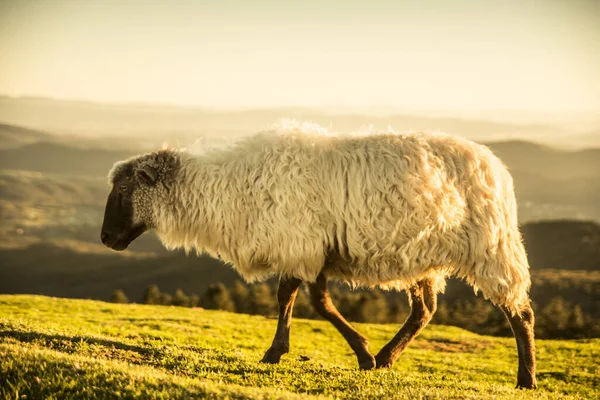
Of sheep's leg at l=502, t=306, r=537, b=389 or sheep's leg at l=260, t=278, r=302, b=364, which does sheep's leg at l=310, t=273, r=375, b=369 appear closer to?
sheep's leg at l=260, t=278, r=302, b=364

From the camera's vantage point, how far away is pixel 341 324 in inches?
425

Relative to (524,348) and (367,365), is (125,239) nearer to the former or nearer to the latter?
(367,365)

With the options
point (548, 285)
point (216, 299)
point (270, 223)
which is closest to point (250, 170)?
point (270, 223)

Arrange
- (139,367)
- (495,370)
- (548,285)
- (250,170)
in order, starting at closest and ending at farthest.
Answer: (139,367) → (250,170) → (495,370) → (548,285)

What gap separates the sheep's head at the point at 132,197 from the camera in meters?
12.0

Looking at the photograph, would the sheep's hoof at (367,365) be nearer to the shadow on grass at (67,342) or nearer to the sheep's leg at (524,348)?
the sheep's leg at (524,348)

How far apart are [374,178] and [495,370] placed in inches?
357

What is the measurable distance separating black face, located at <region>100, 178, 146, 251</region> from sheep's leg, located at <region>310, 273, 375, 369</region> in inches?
158

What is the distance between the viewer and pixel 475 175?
10.8m

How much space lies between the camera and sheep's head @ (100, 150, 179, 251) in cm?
1203

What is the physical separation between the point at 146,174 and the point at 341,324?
4827 mm

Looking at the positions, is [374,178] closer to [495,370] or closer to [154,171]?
[154,171]

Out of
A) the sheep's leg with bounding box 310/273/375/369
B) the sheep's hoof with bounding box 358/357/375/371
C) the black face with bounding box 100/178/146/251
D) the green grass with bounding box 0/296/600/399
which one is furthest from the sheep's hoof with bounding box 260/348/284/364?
the black face with bounding box 100/178/146/251

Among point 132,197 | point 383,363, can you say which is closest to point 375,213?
point 383,363
